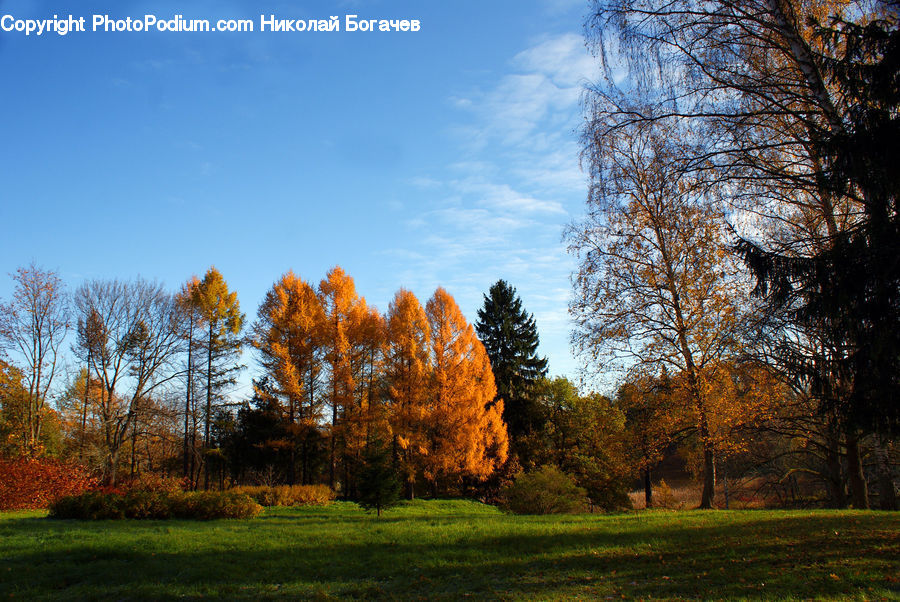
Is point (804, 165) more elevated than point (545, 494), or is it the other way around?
point (804, 165)

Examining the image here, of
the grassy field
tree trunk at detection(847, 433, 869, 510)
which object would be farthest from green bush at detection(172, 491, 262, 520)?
tree trunk at detection(847, 433, 869, 510)

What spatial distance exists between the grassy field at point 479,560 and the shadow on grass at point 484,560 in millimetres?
27

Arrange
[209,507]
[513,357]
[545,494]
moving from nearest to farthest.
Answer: [209,507]
[545,494]
[513,357]

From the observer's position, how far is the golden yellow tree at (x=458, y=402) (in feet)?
76.5

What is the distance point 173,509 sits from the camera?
46.9 feet

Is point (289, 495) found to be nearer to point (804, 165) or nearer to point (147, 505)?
point (147, 505)

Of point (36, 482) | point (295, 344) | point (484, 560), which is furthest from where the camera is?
point (295, 344)

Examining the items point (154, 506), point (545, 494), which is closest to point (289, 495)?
point (154, 506)

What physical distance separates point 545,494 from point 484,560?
300 inches

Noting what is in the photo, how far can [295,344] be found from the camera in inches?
999

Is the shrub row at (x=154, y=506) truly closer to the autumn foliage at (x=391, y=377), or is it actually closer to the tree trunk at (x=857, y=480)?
the autumn foliage at (x=391, y=377)

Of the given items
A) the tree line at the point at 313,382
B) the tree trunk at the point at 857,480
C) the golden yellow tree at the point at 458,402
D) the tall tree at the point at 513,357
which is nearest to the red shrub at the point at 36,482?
the tree line at the point at 313,382

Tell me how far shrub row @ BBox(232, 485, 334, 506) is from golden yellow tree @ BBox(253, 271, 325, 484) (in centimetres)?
404

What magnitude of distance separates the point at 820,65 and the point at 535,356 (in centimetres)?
2882
